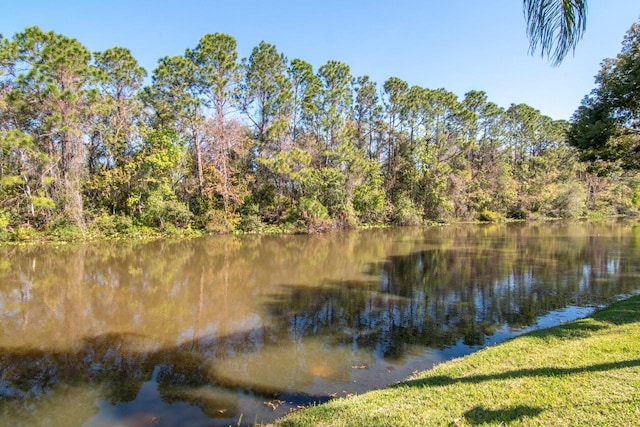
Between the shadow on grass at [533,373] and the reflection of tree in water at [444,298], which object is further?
the reflection of tree in water at [444,298]

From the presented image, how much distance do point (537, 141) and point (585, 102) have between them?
50.8 m

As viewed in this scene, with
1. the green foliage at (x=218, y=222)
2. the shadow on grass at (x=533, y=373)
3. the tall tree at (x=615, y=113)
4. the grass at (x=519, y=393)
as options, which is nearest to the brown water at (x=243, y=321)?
the grass at (x=519, y=393)

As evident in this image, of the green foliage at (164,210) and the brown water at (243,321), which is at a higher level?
the green foliage at (164,210)

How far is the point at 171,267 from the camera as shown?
17.4 metres

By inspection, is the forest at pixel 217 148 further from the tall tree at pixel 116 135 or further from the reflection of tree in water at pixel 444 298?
the reflection of tree in water at pixel 444 298

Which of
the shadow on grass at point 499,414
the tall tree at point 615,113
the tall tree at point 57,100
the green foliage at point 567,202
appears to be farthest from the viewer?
the green foliage at point 567,202

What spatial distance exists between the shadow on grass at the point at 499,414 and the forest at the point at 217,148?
46.4 feet

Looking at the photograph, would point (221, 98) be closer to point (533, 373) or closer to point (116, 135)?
point (116, 135)

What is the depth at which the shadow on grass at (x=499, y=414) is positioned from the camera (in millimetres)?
4133

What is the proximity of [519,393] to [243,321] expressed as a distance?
23.8ft

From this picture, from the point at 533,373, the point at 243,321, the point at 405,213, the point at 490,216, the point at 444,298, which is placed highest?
the point at 405,213

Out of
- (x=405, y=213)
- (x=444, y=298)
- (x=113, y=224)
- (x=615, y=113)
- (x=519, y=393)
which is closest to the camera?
(x=519, y=393)

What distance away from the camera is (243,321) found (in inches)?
404

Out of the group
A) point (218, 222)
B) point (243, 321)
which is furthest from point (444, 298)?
point (218, 222)
